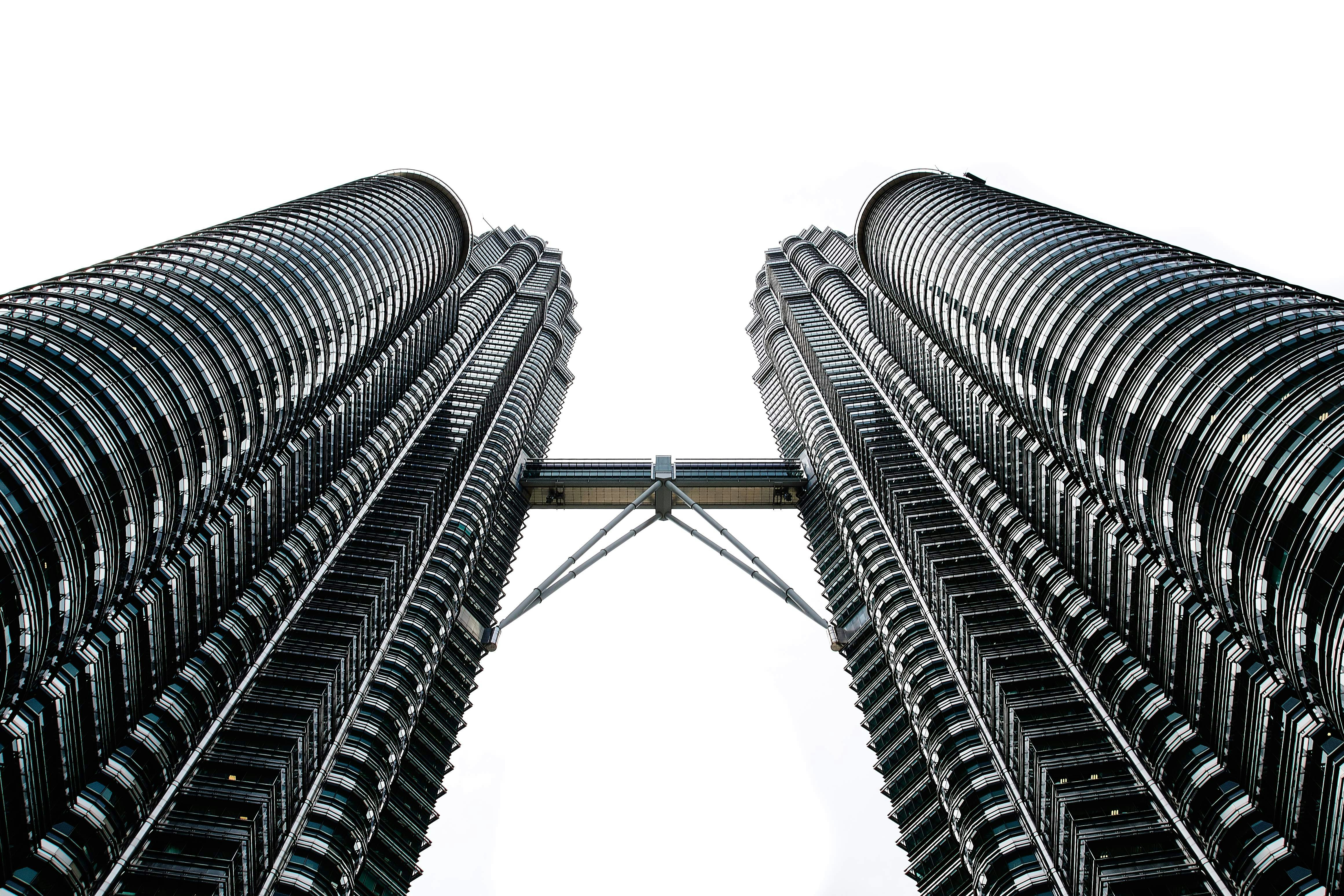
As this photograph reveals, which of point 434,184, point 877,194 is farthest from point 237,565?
point 877,194

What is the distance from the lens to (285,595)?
73.5 m

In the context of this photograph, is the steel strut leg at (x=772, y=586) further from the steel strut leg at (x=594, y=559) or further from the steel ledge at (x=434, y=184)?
the steel ledge at (x=434, y=184)

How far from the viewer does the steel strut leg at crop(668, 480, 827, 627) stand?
10088cm

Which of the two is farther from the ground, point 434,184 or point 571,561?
point 434,184

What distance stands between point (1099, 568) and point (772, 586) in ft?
144

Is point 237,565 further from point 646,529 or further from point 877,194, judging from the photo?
point 877,194

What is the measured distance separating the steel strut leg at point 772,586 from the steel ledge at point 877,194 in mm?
36382

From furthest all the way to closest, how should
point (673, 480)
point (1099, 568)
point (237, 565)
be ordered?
1. point (673, 480)
2. point (237, 565)
3. point (1099, 568)

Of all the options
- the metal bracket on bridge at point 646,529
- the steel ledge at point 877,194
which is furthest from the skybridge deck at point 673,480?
the steel ledge at point 877,194

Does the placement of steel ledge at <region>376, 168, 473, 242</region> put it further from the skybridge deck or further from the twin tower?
the skybridge deck

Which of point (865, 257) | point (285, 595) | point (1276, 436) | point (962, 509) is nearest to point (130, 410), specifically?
point (285, 595)

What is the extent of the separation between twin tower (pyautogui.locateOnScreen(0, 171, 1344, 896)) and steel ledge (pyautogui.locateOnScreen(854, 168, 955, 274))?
29.9ft

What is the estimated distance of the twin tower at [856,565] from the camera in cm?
4284

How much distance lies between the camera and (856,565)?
91.8 m
